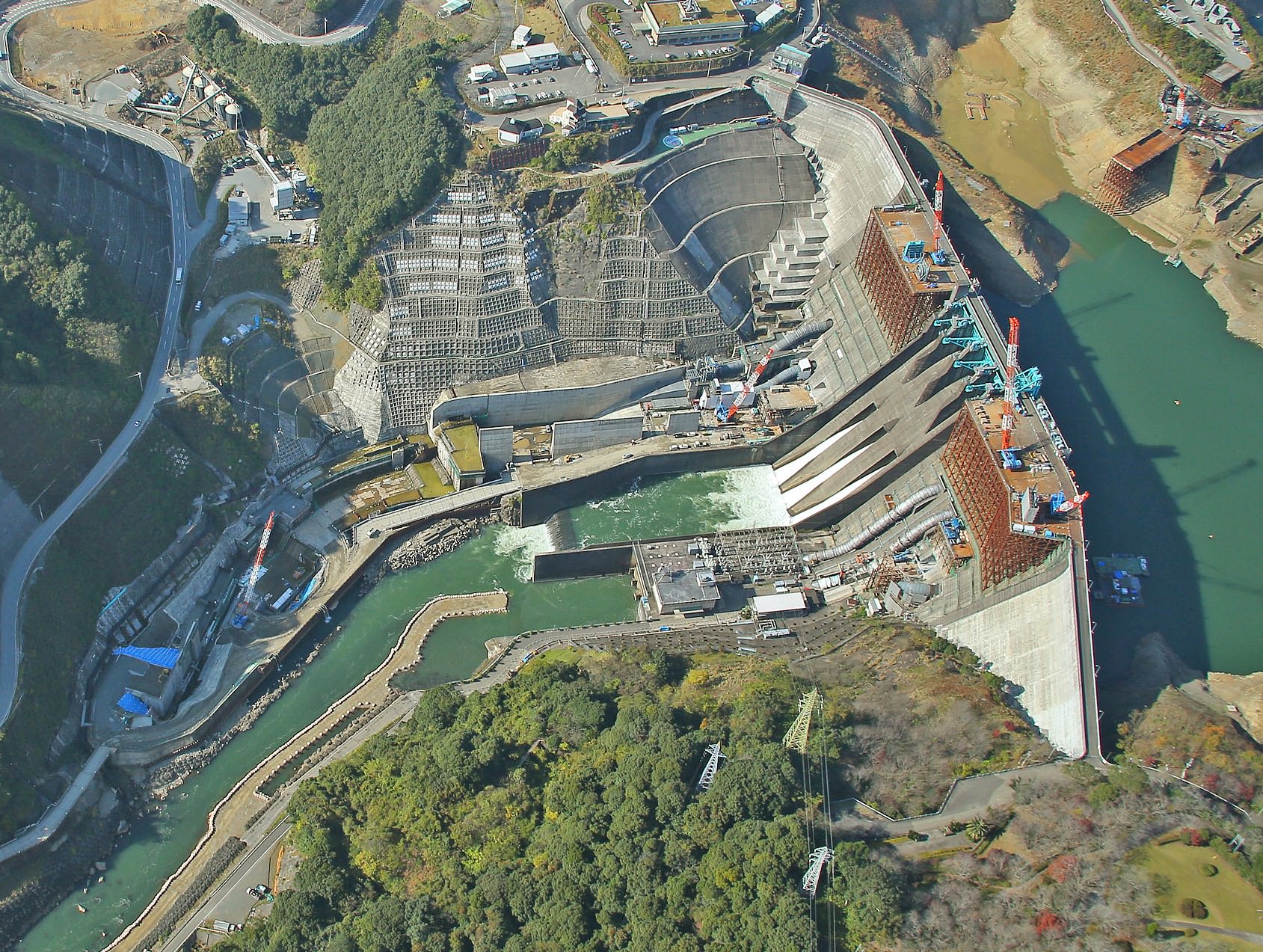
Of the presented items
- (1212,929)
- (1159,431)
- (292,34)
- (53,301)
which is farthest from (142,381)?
(1159,431)

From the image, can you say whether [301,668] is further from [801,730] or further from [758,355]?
[758,355]

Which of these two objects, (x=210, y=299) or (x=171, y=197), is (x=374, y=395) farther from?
(x=171, y=197)

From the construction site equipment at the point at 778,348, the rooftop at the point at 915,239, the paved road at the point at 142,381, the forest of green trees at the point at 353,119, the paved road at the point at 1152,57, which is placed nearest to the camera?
the paved road at the point at 142,381

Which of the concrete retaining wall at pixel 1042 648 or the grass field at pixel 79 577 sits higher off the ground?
the grass field at pixel 79 577

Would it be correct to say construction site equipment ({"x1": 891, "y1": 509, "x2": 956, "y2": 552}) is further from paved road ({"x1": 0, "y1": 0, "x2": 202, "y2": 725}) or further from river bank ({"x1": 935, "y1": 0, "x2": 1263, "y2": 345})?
paved road ({"x1": 0, "y1": 0, "x2": 202, "y2": 725})

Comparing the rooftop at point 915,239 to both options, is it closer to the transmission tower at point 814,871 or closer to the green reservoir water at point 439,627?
the green reservoir water at point 439,627

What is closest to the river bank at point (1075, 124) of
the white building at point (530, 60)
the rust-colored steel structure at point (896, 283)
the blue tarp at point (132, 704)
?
the rust-colored steel structure at point (896, 283)
